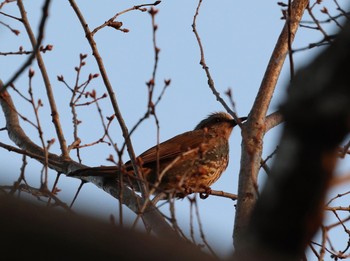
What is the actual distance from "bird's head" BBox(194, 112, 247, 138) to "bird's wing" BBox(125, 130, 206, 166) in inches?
16.0

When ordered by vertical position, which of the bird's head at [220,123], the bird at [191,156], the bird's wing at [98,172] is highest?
the bird's head at [220,123]

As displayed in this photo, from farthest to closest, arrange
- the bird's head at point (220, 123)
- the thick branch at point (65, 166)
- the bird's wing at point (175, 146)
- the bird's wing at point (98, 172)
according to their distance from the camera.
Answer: the bird's head at point (220, 123) < the bird's wing at point (175, 146) < the bird's wing at point (98, 172) < the thick branch at point (65, 166)

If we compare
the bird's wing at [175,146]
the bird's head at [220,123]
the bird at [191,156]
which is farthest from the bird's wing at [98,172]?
the bird's head at [220,123]

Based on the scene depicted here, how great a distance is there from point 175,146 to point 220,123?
126 cm

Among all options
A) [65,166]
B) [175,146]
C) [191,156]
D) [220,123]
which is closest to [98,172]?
[65,166]

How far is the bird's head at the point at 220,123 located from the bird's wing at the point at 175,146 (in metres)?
0.41

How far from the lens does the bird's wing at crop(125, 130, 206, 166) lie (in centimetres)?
732

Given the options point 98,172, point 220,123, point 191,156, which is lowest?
point 98,172

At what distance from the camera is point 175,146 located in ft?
25.5

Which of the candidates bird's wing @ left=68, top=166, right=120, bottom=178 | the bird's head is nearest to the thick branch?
bird's wing @ left=68, top=166, right=120, bottom=178

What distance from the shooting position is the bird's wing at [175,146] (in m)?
7.32

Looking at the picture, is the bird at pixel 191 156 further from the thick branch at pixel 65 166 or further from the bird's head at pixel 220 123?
the thick branch at pixel 65 166

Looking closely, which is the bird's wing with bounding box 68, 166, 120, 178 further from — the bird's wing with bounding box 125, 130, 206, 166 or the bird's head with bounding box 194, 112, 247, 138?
the bird's head with bounding box 194, 112, 247, 138

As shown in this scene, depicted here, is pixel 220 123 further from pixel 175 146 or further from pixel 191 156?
pixel 191 156
